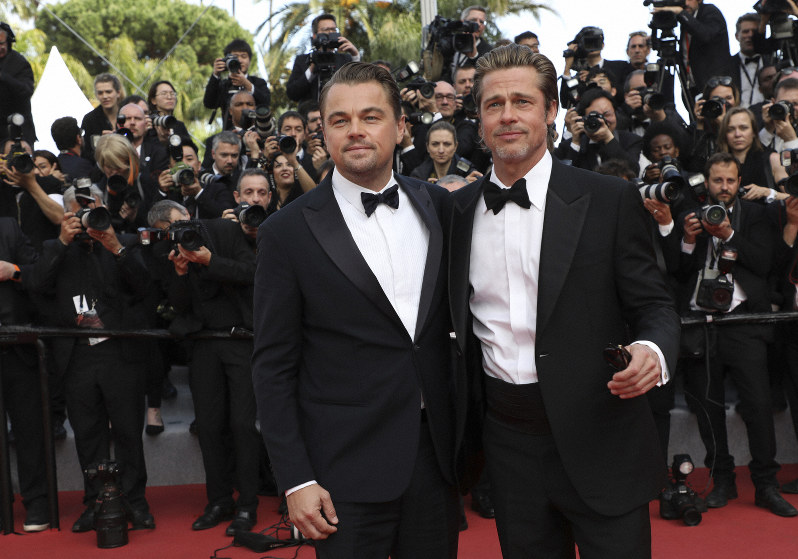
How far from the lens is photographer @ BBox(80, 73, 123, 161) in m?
6.82

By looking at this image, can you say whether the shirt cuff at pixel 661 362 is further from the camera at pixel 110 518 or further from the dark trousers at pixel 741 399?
the camera at pixel 110 518

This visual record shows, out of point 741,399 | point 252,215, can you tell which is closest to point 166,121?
point 252,215

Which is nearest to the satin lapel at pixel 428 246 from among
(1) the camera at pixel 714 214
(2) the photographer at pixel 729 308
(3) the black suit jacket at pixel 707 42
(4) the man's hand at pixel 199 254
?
(4) the man's hand at pixel 199 254

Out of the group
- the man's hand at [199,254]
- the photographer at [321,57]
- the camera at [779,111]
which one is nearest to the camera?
the man's hand at [199,254]

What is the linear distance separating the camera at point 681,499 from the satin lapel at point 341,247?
2.65 meters

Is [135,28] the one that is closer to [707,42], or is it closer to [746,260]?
[707,42]

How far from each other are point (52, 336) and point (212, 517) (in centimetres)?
125

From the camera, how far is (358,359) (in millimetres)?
2234

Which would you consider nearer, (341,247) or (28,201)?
(341,247)

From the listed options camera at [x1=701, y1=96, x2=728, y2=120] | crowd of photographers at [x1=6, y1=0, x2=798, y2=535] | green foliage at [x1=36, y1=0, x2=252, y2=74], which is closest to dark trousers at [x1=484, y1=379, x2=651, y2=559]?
crowd of photographers at [x1=6, y1=0, x2=798, y2=535]

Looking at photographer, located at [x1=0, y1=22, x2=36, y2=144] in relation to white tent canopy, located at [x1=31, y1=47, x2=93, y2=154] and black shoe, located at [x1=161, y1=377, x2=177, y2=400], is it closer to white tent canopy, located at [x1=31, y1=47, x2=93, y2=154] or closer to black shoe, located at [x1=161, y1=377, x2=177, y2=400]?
black shoe, located at [x1=161, y1=377, x2=177, y2=400]

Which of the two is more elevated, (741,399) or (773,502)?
(741,399)

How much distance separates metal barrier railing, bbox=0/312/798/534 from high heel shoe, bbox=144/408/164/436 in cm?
78

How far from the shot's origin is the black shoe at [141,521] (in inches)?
179
